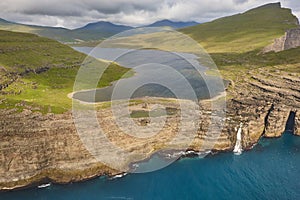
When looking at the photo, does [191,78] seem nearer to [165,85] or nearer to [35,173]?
[165,85]

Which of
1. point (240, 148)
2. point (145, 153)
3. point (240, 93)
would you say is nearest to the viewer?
point (145, 153)

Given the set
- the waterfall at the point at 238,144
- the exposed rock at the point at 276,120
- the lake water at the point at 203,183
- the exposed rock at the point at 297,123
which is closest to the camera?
the lake water at the point at 203,183

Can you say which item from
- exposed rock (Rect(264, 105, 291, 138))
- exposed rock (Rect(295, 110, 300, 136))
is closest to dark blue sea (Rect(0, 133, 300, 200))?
exposed rock (Rect(264, 105, 291, 138))

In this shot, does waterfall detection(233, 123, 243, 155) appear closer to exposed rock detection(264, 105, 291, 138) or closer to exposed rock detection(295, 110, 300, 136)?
exposed rock detection(264, 105, 291, 138)

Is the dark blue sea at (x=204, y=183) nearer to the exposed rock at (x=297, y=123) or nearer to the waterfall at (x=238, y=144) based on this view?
the waterfall at (x=238, y=144)

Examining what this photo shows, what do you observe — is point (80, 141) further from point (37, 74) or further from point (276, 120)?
point (37, 74)

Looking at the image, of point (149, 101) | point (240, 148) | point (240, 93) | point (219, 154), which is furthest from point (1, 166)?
point (240, 93)

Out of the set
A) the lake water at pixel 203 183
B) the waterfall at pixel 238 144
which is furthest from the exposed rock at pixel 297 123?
the waterfall at pixel 238 144
